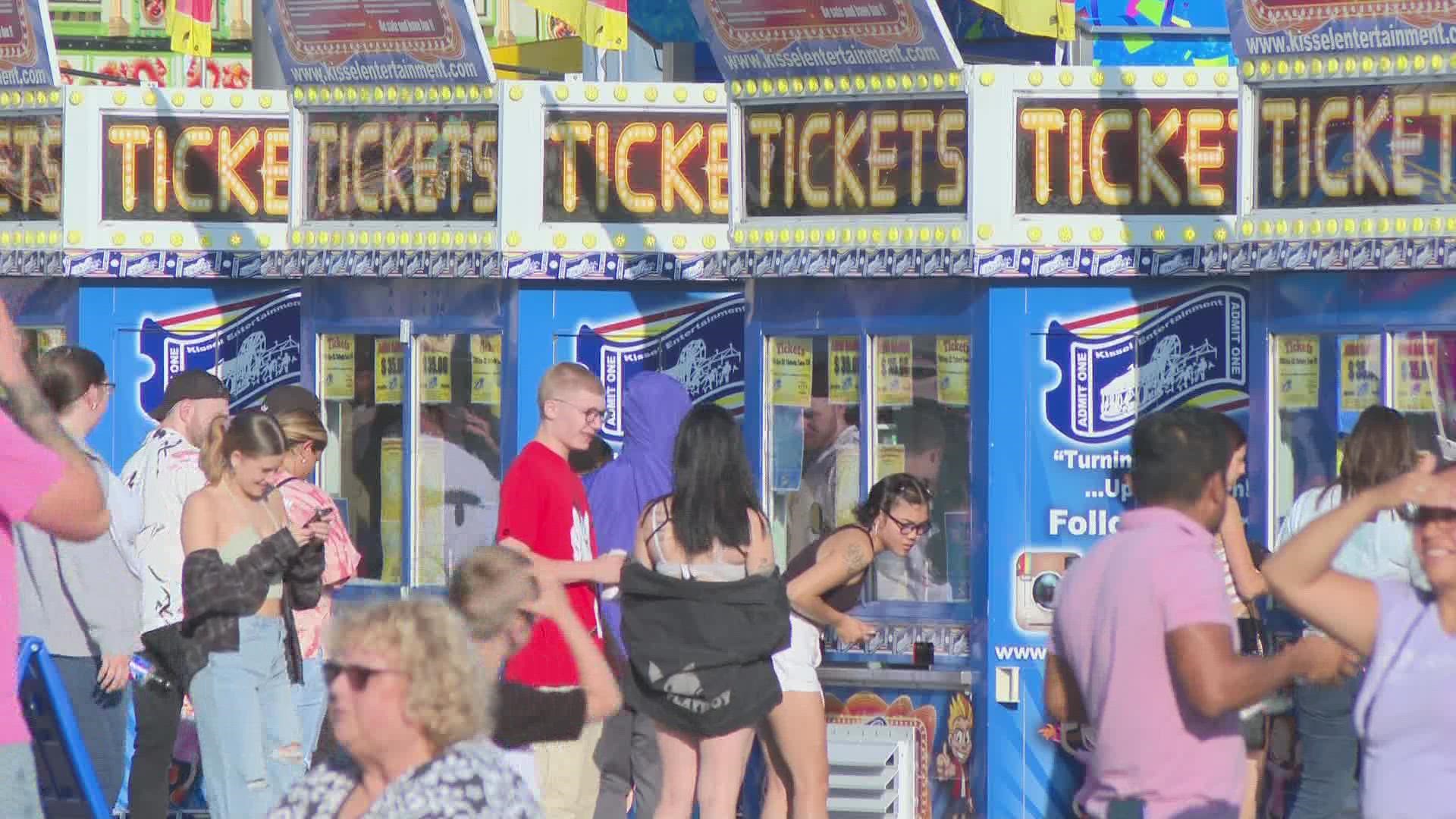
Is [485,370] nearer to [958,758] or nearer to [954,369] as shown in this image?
[954,369]

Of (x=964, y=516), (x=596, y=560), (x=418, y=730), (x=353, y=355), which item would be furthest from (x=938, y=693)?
(x=418, y=730)

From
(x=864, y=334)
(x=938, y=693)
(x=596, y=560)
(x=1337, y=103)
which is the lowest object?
(x=938, y=693)

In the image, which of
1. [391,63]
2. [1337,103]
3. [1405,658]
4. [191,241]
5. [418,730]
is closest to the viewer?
[418,730]

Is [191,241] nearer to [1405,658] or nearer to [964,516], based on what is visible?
[964,516]

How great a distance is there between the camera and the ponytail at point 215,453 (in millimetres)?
7758

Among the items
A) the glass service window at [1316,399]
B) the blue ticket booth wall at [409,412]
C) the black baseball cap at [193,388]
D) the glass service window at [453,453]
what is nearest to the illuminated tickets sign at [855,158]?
the glass service window at [1316,399]

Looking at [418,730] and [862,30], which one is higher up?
[862,30]

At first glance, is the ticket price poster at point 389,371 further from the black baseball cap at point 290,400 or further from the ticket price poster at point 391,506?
the black baseball cap at point 290,400

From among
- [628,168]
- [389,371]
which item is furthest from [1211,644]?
[389,371]

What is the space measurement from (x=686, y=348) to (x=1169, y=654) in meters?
5.91

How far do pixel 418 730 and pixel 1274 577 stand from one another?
1.53m

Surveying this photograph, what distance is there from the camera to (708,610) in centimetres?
706

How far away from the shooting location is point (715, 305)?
1041cm

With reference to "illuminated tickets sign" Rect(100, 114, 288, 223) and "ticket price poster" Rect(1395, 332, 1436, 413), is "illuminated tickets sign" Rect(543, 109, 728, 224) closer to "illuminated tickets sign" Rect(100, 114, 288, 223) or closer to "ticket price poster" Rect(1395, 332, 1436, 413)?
"illuminated tickets sign" Rect(100, 114, 288, 223)
